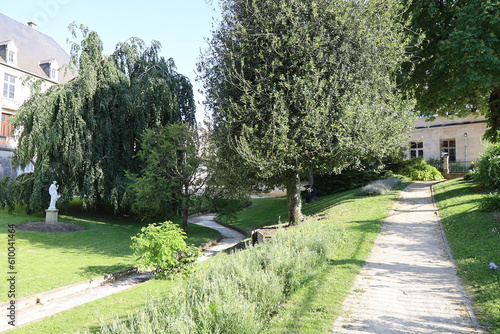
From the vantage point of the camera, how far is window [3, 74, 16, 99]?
29.2 metres

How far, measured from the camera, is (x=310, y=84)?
10250 mm

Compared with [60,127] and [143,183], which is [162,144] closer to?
[143,183]

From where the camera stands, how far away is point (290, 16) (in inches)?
416

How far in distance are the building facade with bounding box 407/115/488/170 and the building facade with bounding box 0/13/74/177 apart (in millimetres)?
32802

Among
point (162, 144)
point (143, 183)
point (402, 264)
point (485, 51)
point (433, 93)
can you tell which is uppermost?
point (485, 51)

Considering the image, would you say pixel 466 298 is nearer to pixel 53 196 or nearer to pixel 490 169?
pixel 490 169

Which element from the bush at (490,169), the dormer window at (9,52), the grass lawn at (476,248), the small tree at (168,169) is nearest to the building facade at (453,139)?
the bush at (490,169)

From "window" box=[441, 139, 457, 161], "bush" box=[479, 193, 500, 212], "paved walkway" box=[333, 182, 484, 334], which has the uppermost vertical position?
"window" box=[441, 139, 457, 161]

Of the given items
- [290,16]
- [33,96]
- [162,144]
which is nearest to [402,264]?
[290,16]

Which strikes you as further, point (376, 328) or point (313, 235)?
point (313, 235)

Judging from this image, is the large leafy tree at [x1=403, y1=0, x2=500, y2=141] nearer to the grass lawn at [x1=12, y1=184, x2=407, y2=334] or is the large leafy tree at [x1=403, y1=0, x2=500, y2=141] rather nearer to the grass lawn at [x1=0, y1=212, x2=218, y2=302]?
the grass lawn at [x1=12, y1=184, x2=407, y2=334]

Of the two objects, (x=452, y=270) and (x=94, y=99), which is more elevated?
(x=94, y=99)

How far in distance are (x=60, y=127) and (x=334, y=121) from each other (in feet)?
48.5

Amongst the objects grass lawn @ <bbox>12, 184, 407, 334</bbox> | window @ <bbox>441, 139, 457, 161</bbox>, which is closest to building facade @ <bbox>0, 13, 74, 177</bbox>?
grass lawn @ <bbox>12, 184, 407, 334</bbox>
